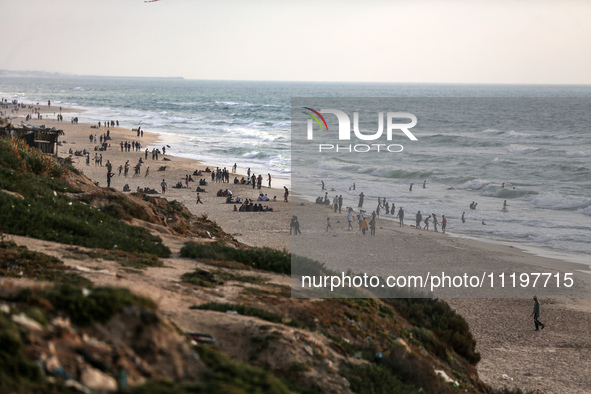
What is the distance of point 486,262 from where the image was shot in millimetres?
26203

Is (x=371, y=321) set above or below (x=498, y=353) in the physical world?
above

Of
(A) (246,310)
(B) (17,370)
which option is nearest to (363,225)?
(A) (246,310)

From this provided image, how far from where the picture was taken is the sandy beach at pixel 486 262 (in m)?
15.5

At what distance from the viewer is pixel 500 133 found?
87.8 metres

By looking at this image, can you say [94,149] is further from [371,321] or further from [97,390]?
[97,390]

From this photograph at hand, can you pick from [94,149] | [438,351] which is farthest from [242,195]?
[438,351]

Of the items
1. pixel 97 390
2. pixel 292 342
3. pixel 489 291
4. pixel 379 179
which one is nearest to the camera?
pixel 97 390

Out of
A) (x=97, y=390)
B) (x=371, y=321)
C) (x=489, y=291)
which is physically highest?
(x=97, y=390)

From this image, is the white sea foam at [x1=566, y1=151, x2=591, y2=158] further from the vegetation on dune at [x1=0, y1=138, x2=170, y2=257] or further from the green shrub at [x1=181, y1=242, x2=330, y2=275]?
the vegetation on dune at [x1=0, y1=138, x2=170, y2=257]

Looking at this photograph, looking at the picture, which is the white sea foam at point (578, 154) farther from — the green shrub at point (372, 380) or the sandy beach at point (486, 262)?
the green shrub at point (372, 380)

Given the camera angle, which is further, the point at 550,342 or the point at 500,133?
the point at 500,133

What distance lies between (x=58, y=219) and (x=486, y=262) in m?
19.1

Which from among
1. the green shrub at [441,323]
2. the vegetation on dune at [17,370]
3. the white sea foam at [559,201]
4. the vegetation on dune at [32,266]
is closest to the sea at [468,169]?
the white sea foam at [559,201]

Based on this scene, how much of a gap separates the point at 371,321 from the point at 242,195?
29921 millimetres
